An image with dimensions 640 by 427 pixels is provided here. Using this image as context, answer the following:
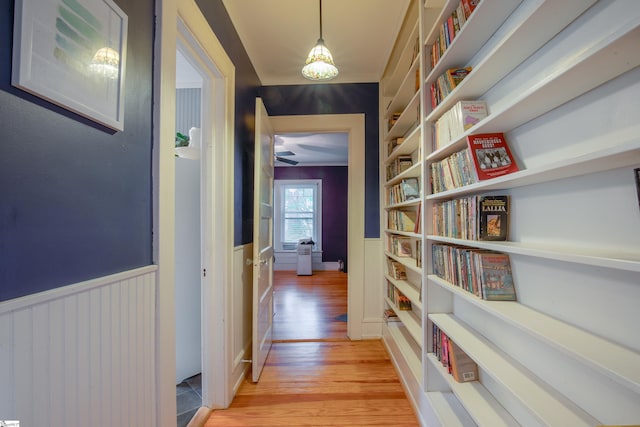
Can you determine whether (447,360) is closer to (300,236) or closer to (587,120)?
(587,120)

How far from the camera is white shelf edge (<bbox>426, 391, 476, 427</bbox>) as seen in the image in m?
1.28

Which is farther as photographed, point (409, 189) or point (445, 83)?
point (409, 189)

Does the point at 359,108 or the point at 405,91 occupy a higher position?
the point at 359,108

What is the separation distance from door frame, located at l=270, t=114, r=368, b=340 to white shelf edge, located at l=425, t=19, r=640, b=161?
5.55 feet

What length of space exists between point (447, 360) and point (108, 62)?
6.09ft

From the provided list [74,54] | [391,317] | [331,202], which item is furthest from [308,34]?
[331,202]

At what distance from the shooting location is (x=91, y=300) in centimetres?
74

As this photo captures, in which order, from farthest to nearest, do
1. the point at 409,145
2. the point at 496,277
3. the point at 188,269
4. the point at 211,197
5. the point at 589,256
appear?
the point at 409,145, the point at 188,269, the point at 211,197, the point at 496,277, the point at 589,256

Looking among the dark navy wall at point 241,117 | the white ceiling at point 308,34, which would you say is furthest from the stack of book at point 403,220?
the white ceiling at point 308,34

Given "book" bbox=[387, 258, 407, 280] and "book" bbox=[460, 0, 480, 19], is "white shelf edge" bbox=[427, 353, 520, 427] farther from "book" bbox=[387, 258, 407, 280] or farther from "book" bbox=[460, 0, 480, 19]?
"book" bbox=[460, 0, 480, 19]

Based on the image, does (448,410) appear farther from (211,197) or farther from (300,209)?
(300,209)

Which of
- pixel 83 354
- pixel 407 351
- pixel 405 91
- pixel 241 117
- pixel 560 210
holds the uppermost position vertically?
pixel 405 91

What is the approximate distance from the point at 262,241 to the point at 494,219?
1666 millimetres

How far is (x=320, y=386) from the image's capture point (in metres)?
1.95
